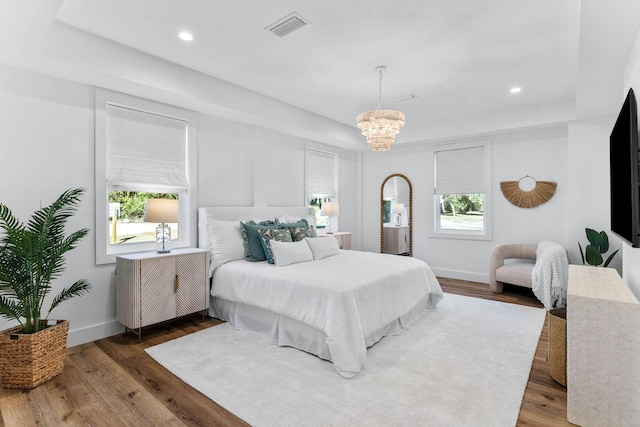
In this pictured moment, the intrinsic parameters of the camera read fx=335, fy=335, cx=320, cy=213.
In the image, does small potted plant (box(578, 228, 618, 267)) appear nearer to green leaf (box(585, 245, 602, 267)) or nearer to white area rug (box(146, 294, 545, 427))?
green leaf (box(585, 245, 602, 267))

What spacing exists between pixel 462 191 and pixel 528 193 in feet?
3.24

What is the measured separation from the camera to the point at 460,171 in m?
5.80

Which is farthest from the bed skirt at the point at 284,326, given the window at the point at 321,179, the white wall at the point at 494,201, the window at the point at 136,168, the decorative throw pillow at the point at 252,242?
the window at the point at 321,179

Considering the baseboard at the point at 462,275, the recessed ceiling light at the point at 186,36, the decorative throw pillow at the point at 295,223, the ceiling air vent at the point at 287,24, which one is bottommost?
the baseboard at the point at 462,275

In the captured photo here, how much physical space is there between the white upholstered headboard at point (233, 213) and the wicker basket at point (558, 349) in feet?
A: 11.3

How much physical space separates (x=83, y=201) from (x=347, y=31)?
2.89 m

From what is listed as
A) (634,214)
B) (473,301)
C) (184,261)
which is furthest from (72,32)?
(473,301)

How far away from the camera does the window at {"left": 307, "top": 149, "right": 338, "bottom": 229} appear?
5883 millimetres

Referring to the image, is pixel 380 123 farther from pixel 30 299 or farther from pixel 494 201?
pixel 30 299

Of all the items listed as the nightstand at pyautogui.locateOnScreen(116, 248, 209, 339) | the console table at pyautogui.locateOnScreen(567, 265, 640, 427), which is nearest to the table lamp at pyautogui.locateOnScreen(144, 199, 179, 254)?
the nightstand at pyautogui.locateOnScreen(116, 248, 209, 339)

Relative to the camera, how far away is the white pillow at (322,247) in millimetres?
4094

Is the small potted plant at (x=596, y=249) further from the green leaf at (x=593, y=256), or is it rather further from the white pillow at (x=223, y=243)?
the white pillow at (x=223, y=243)

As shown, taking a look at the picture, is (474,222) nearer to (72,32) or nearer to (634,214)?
(634,214)

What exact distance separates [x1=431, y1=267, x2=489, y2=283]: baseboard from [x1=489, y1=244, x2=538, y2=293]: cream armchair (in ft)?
1.71
